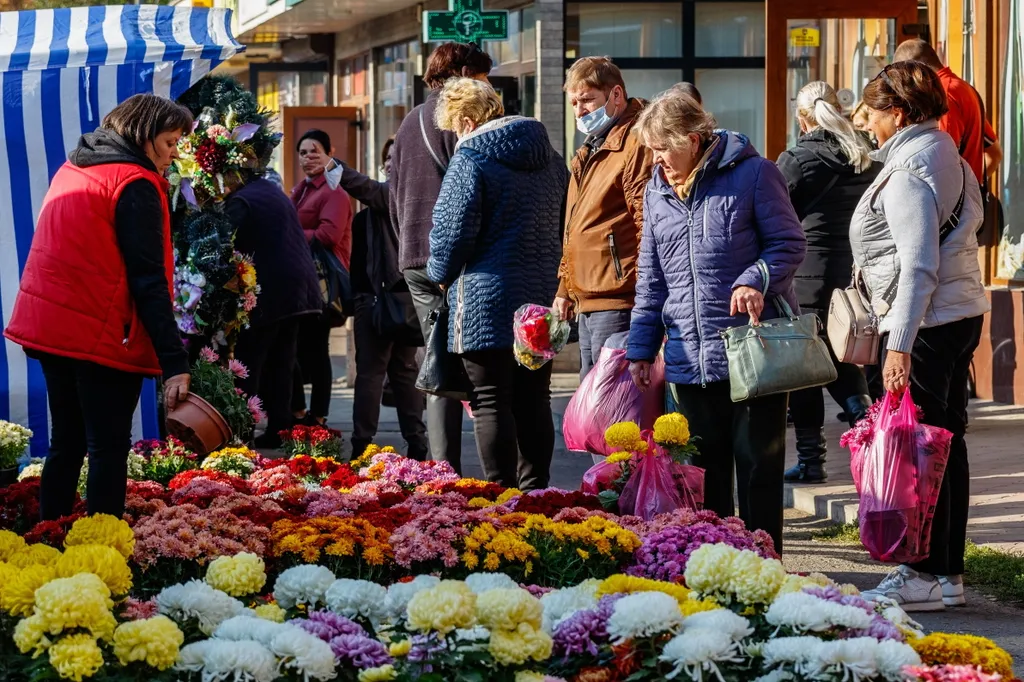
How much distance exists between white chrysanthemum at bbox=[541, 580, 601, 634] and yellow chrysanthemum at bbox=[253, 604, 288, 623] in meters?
0.60

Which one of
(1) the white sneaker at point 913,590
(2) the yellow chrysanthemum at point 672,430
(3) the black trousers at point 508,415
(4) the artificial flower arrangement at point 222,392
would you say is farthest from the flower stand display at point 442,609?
(4) the artificial flower arrangement at point 222,392

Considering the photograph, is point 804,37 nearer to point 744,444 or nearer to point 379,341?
point 379,341

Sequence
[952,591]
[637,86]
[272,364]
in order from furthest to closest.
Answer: [637,86]
[272,364]
[952,591]

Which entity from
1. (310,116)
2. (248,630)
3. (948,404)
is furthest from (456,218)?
(310,116)

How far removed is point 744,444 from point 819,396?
301 cm

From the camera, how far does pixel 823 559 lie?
6.87m

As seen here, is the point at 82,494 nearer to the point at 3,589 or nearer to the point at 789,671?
the point at 3,589

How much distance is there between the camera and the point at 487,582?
3.86 m

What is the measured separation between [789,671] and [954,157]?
9.01 ft

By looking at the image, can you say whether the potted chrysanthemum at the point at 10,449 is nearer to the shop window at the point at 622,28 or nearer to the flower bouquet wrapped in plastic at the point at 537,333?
the flower bouquet wrapped in plastic at the point at 537,333

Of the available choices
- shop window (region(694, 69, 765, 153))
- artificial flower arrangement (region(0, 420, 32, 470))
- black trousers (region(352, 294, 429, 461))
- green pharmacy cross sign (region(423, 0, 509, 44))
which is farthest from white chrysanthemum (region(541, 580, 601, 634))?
shop window (region(694, 69, 765, 153))

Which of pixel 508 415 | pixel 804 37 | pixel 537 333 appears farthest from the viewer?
pixel 804 37

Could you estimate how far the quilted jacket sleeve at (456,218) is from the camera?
6758 millimetres

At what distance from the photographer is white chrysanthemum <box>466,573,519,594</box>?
12.5 ft
